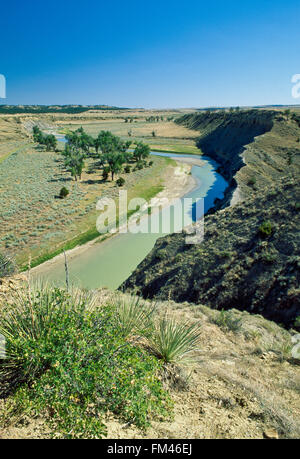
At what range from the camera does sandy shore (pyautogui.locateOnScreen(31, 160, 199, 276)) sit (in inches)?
902

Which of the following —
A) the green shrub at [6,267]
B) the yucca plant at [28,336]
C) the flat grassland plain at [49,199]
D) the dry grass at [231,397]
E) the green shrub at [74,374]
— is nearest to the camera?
the green shrub at [74,374]

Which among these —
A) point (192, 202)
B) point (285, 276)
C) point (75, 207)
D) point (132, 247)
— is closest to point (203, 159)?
point (192, 202)

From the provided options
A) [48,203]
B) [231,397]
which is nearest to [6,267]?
[231,397]

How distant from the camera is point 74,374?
3775mm

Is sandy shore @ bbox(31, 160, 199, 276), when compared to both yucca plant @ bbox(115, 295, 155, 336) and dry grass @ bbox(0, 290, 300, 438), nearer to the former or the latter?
yucca plant @ bbox(115, 295, 155, 336)

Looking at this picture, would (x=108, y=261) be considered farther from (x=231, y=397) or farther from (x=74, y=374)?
(x=74, y=374)

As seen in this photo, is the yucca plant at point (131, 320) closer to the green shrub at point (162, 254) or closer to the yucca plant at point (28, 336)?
the yucca plant at point (28, 336)

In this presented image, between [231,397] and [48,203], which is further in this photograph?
[48,203]

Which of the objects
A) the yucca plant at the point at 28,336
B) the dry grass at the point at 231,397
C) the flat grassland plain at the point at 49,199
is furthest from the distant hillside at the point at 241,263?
the flat grassland plain at the point at 49,199

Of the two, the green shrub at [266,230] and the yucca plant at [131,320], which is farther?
the green shrub at [266,230]

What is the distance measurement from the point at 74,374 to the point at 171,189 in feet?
139

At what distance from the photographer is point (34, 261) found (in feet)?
73.9

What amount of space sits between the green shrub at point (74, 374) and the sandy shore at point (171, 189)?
59.5 feet

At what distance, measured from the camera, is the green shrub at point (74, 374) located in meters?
3.69
